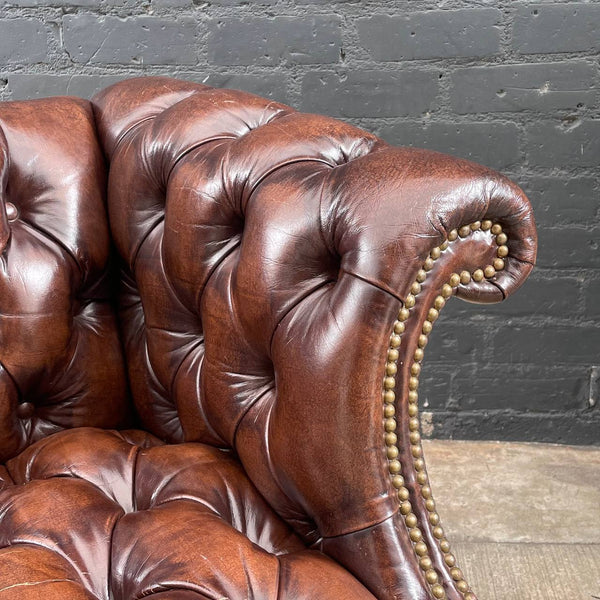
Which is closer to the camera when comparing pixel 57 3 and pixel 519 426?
pixel 57 3

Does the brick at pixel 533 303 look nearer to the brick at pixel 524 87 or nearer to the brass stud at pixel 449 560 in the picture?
the brick at pixel 524 87

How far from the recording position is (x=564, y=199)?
1854mm

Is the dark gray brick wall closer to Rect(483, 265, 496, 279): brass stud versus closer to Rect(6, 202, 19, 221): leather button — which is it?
Rect(6, 202, 19, 221): leather button

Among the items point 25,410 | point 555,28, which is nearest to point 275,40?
point 555,28

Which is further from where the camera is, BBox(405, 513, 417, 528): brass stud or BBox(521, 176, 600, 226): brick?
BBox(521, 176, 600, 226): brick

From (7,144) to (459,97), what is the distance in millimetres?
1130

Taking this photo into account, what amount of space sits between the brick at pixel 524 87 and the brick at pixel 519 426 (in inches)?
29.5

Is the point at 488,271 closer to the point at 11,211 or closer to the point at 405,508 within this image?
the point at 405,508

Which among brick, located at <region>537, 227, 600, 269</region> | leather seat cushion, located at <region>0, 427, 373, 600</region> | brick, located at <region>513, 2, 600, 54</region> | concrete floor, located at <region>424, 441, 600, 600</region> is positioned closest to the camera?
leather seat cushion, located at <region>0, 427, 373, 600</region>

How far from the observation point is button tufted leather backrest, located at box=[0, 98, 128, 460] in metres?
0.95

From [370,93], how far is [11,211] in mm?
1050

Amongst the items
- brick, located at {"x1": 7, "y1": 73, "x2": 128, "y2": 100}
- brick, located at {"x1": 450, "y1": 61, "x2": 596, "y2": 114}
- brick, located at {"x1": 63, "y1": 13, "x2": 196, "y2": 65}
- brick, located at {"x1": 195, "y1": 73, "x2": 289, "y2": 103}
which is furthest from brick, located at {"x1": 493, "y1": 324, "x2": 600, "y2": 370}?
brick, located at {"x1": 7, "y1": 73, "x2": 128, "y2": 100}

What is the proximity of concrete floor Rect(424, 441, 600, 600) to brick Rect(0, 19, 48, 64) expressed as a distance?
1324mm

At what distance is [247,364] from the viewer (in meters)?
0.85
